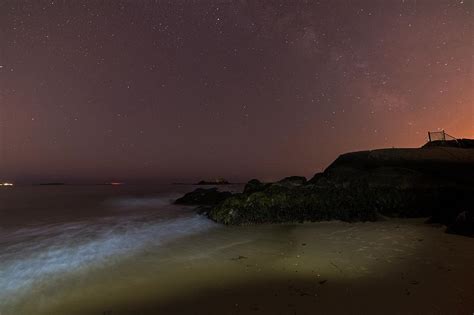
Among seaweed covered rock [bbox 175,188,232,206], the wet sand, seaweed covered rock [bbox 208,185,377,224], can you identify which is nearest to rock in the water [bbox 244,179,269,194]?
seaweed covered rock [bbox 208,185,377,224]

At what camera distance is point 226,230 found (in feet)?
48.0

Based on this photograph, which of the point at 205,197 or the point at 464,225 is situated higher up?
the point at 205,197

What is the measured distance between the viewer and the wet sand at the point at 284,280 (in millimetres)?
5582

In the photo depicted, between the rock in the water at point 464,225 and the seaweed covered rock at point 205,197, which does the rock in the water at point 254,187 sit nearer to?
the seaweed covered rock at point 205,197

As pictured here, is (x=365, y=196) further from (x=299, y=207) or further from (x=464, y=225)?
(x=464, y=225)

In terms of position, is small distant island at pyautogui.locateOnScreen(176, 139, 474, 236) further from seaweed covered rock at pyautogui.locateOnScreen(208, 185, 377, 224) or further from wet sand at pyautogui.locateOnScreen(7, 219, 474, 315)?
wet sand at pyautogui.locateOnScreen(7, 219, 474, 315)

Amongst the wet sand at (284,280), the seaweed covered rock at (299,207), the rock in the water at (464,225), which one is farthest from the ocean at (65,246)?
the rock in the water at (464,225)

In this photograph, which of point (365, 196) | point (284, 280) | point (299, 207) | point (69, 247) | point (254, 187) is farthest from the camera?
point (254, 187)

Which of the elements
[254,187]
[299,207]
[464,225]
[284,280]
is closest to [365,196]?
[299,207]

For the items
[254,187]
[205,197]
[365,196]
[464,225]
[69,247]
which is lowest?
[69,247]

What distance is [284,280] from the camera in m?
6.93

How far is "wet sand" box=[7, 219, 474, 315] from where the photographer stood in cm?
558

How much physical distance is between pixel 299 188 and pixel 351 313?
1140 centimetres

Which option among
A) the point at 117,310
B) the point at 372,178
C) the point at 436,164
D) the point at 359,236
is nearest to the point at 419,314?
the point at 117,310
